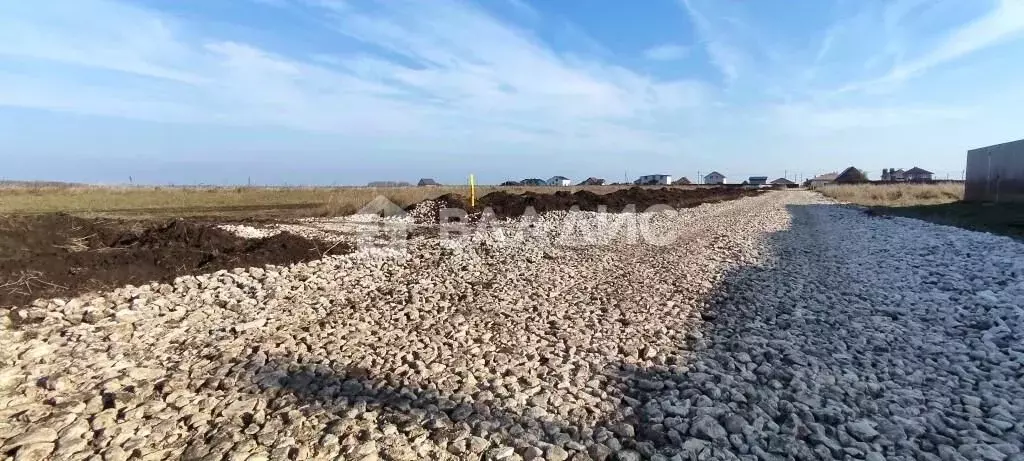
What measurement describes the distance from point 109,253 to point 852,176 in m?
109

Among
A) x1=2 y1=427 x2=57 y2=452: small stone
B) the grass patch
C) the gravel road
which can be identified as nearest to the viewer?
x1=2 y1=427 x2=57 y2=452: small stone

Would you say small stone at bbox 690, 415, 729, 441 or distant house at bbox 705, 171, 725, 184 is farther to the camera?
distant house at bbox 705, 171, 725, 184

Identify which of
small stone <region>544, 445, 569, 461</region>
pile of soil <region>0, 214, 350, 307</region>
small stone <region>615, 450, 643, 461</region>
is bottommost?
small stone <region>615, 450, 643, 461</region>

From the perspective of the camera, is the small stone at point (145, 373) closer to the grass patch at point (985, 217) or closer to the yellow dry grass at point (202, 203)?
the grass patch at point (985, 217)

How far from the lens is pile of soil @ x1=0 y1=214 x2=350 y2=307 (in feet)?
23.8

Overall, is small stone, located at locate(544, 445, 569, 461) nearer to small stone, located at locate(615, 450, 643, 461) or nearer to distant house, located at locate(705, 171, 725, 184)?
small stone, located at locate(615, 450, 643, 461)

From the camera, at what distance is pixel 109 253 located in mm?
8945

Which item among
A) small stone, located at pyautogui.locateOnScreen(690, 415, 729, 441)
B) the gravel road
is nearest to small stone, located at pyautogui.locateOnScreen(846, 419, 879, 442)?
the gravel road

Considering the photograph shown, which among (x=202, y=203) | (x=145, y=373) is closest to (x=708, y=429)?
(x=145, y=373)

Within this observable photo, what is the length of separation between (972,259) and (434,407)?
12.3 meters

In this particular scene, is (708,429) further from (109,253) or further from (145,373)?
(109,253)

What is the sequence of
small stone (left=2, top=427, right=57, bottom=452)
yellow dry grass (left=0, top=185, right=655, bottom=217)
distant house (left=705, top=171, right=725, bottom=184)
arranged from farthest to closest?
distant house (left=705, top=171, right=725, bottom=184)
yellow dry grass (left=0, top=185, right=655, bottom=217)
small stone (left=2, top=427, right=57, bottom=452)

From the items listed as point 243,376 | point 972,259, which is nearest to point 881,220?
point 972,259

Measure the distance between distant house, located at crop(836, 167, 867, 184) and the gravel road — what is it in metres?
96.0
